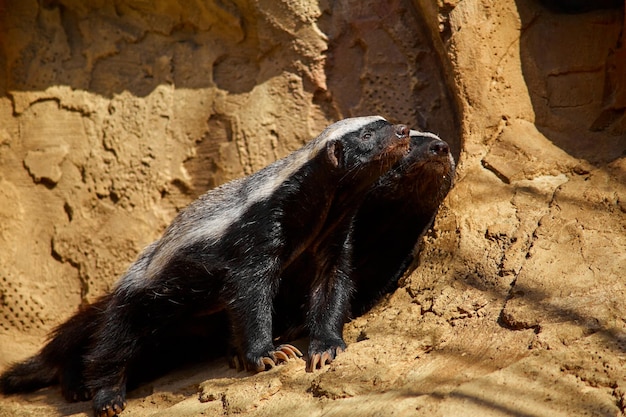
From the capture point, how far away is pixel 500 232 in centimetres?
614

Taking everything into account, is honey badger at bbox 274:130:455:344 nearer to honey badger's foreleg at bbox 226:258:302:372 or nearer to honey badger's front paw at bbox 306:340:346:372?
honey badger's foreleg at bbox 226:258:302:372

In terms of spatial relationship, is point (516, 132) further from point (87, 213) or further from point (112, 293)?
point (87, 213)

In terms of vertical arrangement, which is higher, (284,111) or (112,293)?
(284,111)

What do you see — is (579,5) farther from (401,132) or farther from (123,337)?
(123,337)

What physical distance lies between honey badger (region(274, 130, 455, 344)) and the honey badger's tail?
5.08 ft

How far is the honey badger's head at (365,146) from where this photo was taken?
6312 millimetres

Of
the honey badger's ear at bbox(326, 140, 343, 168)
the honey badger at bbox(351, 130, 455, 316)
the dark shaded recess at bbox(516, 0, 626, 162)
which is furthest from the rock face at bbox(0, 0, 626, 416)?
the honey badger's ear at bbox(326, 140, 343, 168)

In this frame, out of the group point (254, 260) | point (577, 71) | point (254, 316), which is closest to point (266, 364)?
point (254, 316)

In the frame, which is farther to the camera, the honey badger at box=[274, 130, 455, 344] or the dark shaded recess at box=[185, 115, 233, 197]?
the dark shaded recess at box=[185, 115, 233, 197]

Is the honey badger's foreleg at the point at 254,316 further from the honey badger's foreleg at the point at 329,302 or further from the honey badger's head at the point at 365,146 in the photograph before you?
the honey badger's head at the point at 365,146

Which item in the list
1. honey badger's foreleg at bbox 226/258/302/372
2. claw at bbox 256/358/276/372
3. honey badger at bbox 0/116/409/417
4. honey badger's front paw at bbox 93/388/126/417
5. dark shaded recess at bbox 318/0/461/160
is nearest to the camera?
claw at bbox 256/358/276/372

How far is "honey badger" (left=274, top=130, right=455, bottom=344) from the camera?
7.09 metres

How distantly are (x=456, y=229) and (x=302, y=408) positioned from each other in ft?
6.59

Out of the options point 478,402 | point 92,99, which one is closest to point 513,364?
point 478,402
